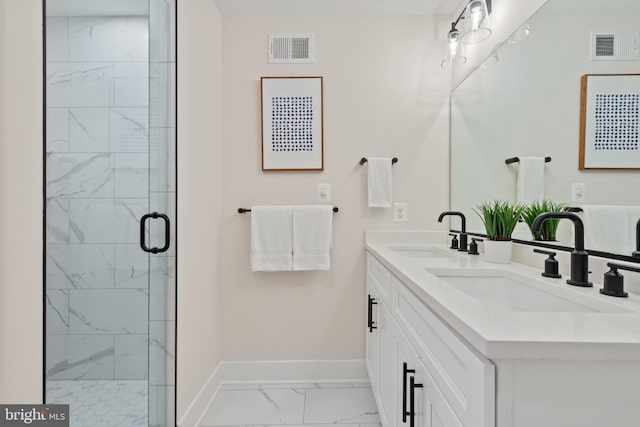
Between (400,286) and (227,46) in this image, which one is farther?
(227,46)

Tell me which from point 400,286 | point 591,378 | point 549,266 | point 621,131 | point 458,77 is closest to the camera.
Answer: point 591,378

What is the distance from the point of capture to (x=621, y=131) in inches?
37.2

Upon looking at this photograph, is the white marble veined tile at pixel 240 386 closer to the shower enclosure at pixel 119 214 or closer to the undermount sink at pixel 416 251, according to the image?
the shower enclosure at pixel 119 214

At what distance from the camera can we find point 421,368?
0.94 metres

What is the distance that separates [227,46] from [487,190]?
1816mm

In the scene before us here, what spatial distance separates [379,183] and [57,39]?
5.39 feet

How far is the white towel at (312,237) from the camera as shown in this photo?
207 centimetres

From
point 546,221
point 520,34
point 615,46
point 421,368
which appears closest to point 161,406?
point 421,368

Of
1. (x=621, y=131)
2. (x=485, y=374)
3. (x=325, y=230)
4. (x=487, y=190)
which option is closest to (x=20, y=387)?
(x=485, y=374)

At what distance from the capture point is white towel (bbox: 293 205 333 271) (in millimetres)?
2066

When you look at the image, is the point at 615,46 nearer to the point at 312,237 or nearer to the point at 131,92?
the point at 312,237

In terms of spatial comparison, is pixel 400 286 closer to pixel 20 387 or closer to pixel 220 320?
pixel 20 387

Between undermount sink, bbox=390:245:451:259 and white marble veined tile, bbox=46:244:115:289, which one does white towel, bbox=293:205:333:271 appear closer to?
undermount sink, bbox=390:245:451:259
